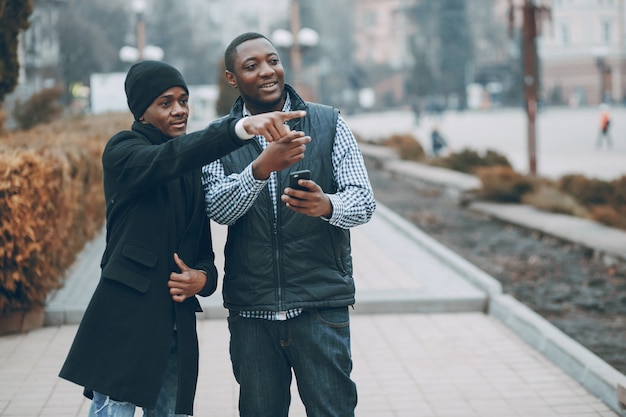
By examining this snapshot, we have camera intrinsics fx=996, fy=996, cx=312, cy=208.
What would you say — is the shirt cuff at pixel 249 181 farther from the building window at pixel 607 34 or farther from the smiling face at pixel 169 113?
the building window at pixel 607 34

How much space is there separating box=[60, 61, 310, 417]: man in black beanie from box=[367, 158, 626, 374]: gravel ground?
4336 mm

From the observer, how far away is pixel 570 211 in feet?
49.6

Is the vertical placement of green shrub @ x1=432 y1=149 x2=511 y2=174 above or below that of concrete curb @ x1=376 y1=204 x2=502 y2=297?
below

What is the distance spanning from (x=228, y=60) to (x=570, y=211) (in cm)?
1219

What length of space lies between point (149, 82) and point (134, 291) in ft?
2.45

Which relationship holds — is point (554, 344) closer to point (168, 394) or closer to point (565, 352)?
point (565, 352)

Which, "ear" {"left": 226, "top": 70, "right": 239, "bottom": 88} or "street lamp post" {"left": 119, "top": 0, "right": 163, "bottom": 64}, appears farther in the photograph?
"street lamp post" {"left": 119, "top": 0, "right": 163, "bottom": 64}

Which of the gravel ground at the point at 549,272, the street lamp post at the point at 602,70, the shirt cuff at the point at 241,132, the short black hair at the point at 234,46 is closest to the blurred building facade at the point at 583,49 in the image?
the street lamp post at the point at 602,70

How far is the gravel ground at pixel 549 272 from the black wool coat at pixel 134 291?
14.3ft

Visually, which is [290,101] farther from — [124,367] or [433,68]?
[433,68]

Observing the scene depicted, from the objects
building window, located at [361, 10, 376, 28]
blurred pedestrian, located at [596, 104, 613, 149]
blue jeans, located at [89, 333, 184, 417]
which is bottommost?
blurred pedestrian, located at [596, 104, 613, 149]

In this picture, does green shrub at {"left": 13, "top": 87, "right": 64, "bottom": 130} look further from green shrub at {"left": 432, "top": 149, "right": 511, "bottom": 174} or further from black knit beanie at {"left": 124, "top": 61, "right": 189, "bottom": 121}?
black knit beanie at {"left": 124, "top": 61, "right": 189, "bottom": 121}

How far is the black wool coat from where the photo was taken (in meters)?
3.50

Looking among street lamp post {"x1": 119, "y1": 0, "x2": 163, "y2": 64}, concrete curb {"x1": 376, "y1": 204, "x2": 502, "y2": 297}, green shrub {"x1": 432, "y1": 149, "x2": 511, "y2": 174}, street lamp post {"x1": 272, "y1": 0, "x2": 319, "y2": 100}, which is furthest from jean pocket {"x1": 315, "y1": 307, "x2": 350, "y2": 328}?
street lamp post {"x1": 272, "y1": 0, "x2": 319, "y2": 100}
